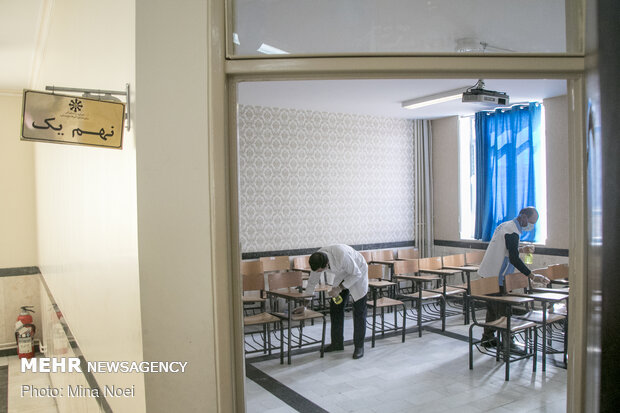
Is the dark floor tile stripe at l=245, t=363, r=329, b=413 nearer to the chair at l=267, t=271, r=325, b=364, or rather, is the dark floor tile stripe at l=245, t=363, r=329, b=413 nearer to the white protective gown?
the chair at l=267, t=271, r=325, b=364

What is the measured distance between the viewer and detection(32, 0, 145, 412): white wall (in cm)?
155

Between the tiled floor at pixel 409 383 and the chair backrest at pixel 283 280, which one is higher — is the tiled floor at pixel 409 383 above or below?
below

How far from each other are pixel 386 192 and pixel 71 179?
649 centimetres

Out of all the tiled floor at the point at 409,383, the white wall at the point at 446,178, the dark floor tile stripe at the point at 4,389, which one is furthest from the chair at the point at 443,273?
the dark floor tile stripe at the point at 4,389

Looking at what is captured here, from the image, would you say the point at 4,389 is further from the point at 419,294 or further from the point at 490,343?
the point at 490,343

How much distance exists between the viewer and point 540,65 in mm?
1426

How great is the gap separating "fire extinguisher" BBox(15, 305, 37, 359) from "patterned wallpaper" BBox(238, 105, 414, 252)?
3.02m

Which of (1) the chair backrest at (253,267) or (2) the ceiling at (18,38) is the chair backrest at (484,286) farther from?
(2) the ceiling at (18,38)

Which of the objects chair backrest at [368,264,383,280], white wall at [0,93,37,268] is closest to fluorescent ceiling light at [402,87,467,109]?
chair backrest at [368,264,383,280]

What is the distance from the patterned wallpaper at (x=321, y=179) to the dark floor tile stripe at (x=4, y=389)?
3382 mm

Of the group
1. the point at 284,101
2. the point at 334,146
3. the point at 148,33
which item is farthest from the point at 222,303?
the point at 334,146

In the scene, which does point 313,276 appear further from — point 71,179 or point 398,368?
point 71,179

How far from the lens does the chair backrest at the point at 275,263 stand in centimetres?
759

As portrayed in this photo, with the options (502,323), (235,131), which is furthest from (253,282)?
(235,131)
